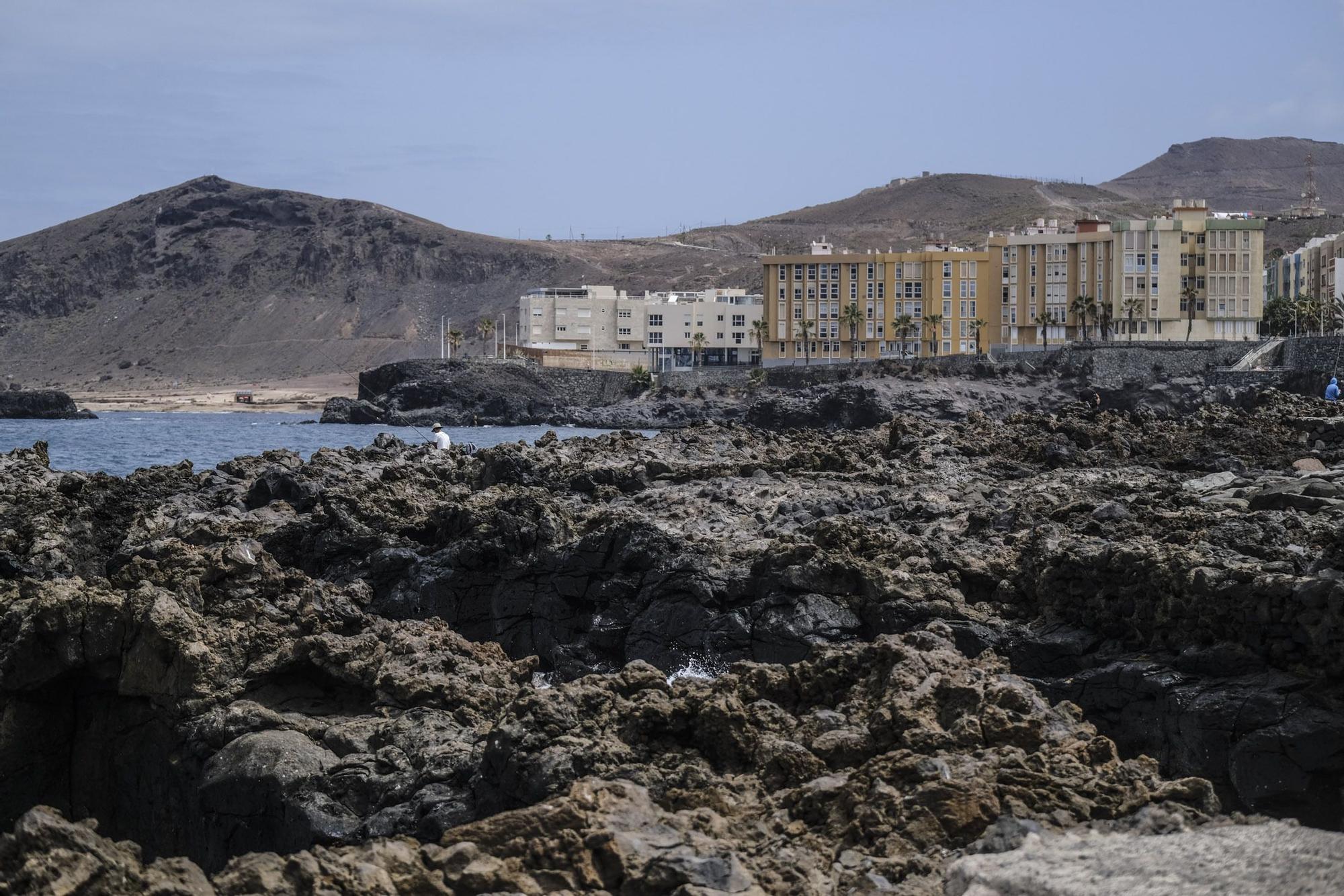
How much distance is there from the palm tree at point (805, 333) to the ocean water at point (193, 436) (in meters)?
23.2

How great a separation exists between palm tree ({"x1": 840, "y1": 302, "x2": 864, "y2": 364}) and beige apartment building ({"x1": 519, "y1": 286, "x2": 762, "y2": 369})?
11.1m

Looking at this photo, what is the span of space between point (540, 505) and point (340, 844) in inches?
620

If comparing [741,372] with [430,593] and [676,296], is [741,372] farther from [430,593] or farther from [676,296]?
[430,593]

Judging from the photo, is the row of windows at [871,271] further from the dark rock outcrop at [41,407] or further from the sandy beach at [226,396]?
the dark rock outcrop at [41,407]

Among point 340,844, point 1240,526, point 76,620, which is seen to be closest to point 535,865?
point 340,844

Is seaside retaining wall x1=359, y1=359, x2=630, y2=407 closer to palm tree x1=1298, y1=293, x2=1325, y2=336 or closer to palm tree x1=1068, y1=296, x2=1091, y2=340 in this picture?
palm tree x1=1068, y1=296, x2=1091, y2=340

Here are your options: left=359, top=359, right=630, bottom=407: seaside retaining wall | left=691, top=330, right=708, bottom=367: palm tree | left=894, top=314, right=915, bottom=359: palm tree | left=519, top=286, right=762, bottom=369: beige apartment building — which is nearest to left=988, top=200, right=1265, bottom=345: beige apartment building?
left=894, top=314, right=915, bottom=359: palm tree

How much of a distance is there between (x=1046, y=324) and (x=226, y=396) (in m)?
82.8

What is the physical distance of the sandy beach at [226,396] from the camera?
141500mm

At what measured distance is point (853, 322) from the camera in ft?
393

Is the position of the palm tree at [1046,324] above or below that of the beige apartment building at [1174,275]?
below

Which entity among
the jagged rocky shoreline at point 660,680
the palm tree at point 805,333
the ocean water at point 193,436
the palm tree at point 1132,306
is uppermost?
the palm tree at point 1132,306

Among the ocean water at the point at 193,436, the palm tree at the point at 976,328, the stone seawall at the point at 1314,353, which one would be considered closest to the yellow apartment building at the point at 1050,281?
the palm tree at the point at 976,328

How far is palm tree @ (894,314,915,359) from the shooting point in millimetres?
117375
